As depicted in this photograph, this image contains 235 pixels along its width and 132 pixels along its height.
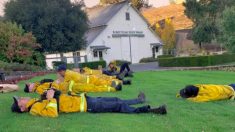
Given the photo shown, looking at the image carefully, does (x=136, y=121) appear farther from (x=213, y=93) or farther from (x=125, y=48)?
(x=125, y=48)

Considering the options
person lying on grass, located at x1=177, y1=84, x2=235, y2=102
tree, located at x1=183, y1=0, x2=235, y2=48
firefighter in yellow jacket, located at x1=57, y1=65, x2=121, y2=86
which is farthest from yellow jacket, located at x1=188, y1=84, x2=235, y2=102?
tree, located at x1=183, y1=0, x2=235, y2=48

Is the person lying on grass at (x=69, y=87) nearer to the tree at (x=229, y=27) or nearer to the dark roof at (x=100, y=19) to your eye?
the tree at (x=229, y=27)

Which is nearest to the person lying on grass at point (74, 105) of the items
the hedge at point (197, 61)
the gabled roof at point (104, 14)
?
the hedge at point (197, 61)

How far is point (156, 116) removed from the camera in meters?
7.68

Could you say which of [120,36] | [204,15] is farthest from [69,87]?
[204,15]

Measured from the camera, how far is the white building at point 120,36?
50281 millimetres

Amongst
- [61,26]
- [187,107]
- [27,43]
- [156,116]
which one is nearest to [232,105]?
[187,107]

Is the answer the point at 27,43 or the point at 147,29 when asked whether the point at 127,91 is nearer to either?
the point at 27,43

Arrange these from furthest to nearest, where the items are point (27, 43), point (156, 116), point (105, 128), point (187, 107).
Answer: point (27, 43), point (187, 107), point (156, 116), point (105, 128)

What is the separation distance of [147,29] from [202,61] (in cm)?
2491

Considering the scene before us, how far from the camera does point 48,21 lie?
115ft

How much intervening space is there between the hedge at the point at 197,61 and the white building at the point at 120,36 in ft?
56.0

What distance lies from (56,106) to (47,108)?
0.60 feet

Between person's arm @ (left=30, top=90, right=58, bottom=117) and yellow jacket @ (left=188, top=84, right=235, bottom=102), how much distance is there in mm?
3536
